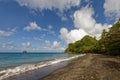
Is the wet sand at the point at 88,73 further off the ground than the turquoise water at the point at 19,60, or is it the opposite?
the turquoise water at the point at 19,60

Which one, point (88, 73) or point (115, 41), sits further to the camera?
point (115, 41)

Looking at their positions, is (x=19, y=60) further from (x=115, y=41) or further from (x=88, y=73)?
(x=88, y=73)

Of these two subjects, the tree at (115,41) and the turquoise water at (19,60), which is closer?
the turquoise water at (19,60)

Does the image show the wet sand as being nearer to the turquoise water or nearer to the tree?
the turquoise water

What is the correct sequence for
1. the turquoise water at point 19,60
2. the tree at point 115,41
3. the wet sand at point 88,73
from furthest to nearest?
1. the tree at point 115,41
2. the turquoise water at point 19,60
3. the wet sand at point 88,73

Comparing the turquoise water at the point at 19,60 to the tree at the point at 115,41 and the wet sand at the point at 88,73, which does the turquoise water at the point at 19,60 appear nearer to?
the wet sand at the point at 88,73

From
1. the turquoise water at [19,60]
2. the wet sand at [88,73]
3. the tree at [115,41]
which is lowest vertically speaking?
the wet sand at [88,73]

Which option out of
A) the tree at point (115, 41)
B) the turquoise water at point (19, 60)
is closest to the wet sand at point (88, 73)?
the turquoise water at point (19, 60)

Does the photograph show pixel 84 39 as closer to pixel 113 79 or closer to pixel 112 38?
pixel 112 38

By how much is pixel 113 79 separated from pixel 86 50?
10963 centimetres

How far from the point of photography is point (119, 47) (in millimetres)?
51219

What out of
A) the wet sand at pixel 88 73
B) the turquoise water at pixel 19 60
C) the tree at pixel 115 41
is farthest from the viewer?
the tree at pixel 115 41

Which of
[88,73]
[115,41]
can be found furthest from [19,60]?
[88,73]

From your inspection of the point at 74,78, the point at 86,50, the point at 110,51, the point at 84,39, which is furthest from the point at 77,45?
the point at 74,78
